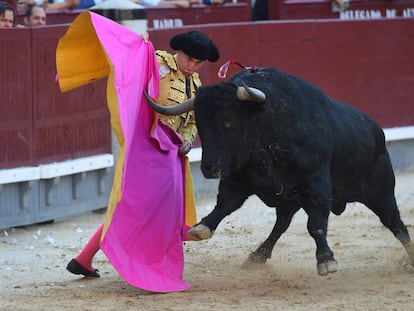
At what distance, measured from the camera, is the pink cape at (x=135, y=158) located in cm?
594

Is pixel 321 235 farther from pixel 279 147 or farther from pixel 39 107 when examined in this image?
pixel 39 107

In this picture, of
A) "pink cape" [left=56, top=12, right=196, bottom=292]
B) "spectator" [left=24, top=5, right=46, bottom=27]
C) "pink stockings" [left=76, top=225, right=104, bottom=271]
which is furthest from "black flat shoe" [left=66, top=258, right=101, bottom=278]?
"spectator" [left=24, top=5, right=46, bottom=27]

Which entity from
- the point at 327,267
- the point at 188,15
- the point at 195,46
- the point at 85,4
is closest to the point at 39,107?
the point at 85,4

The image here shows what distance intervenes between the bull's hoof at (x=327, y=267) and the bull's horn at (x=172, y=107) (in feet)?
3.36

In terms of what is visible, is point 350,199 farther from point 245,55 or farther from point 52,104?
point 245,55

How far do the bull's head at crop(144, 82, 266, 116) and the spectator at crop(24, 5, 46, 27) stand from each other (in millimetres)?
2747

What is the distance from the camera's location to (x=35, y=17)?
8602 millimetres

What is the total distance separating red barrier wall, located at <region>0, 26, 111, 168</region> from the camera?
793cm

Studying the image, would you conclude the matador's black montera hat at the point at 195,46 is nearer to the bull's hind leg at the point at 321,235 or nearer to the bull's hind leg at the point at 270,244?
the bull's hind leg at the point at 321,235

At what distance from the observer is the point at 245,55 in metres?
9.80

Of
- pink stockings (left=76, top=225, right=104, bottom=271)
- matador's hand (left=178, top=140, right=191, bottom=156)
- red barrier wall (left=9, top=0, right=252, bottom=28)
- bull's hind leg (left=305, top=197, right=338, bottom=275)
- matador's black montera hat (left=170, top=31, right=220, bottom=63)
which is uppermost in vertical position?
matador's black montera hat (left=170, top=31, right=220, bottom=63)

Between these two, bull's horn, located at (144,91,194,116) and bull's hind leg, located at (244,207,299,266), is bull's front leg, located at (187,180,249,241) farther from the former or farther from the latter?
bull's hind leg, located at (244,207,299,266)

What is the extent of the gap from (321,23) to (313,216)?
184 inches

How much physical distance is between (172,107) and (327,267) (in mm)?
1126
